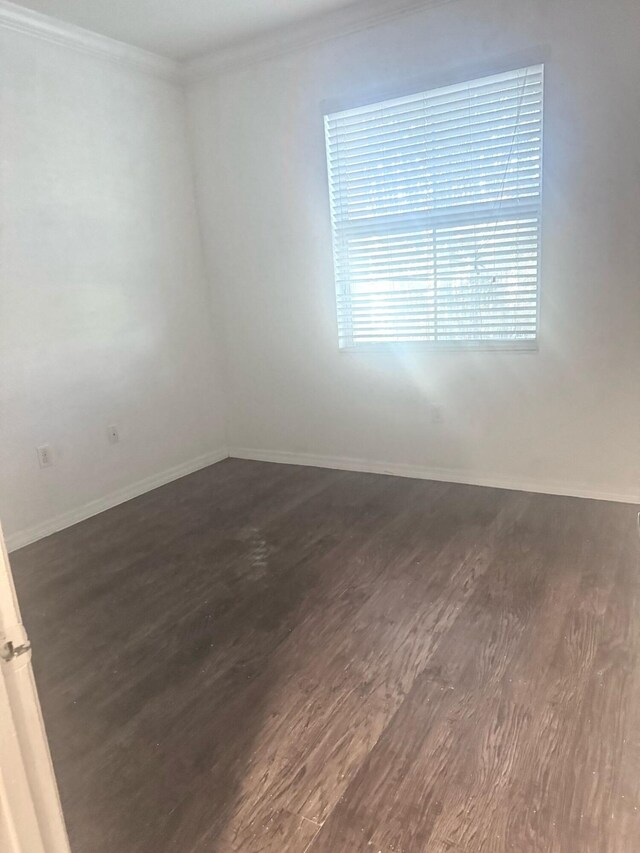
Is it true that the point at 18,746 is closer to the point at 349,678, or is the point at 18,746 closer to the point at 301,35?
the point at 349,678

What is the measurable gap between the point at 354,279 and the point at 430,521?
160cm

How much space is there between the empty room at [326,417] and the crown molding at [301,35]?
0.7 inches

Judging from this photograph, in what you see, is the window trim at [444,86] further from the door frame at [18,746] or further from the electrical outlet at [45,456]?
the door frame at [18,746]

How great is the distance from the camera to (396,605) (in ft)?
7.66

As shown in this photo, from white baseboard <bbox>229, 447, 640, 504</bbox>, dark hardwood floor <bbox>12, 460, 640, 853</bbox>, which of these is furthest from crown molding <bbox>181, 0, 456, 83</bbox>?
dark hardwood floor <bbox>12, 460, 640, 853</bbox>

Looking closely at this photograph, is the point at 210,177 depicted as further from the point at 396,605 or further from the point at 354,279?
the point at 396,605

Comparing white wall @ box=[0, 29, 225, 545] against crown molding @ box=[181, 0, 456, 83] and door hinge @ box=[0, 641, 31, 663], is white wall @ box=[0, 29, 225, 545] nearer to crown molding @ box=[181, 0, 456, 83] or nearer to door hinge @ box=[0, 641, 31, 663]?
crown molding @ box=[181, 0, 456, 83]

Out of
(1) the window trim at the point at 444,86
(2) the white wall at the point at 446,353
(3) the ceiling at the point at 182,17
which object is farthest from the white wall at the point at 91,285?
(1) the window trim at the point at 444,86

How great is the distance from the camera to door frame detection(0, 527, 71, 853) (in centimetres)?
61

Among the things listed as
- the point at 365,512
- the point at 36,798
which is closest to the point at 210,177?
the point at 365,512

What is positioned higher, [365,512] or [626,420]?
[626,420]

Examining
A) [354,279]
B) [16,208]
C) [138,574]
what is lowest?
[138,574]

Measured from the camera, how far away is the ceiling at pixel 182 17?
9.86ft

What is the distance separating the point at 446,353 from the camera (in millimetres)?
3516
